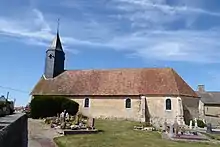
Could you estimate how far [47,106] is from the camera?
32.7 m

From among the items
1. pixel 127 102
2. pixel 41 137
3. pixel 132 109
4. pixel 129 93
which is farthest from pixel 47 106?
pixel 41 137

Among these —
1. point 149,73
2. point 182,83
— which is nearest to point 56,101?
point 149,73

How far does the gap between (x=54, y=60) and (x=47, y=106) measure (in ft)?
41.2

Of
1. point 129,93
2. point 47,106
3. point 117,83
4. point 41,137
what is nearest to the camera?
point 41,137

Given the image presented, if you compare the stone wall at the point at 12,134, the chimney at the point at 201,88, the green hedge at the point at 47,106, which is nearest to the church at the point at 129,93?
the green hedge at the point at 47,106

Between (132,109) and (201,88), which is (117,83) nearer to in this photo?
(132,109)

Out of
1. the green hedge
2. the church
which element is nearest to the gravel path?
the green hedge

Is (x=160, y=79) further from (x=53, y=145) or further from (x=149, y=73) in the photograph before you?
(x=53, y=145)

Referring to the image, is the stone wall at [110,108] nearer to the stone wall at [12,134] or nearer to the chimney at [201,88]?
the stone wall at [12,134]

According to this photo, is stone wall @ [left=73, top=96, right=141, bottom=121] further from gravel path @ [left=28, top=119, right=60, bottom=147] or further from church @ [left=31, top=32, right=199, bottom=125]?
gravel path @ [left=28, top=119, right=60, bottom=147]

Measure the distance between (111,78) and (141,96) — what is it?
596cm

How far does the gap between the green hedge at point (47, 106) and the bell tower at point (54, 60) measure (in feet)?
31.7

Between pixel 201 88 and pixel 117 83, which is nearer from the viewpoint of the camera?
pixel 117 83

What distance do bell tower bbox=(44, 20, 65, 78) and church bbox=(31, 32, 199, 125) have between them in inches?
21.5
